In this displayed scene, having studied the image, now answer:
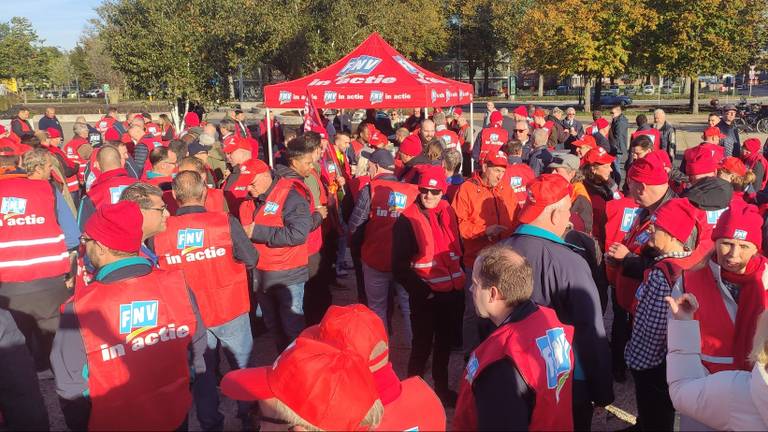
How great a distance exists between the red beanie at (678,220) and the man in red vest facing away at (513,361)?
3.82 feet

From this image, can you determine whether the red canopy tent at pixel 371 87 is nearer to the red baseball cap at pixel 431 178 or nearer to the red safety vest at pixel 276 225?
the red safety vest at pixel 276 225

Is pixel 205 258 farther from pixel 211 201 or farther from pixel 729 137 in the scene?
pixel 729 137

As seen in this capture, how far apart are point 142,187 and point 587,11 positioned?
35.4 m

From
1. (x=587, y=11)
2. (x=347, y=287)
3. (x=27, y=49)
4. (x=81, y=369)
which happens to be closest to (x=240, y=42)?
(x=347, y=287)

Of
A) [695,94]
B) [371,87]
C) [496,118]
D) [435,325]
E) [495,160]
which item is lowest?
[435,325]

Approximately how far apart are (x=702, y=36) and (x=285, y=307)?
3320cm

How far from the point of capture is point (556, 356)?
2.29 meters

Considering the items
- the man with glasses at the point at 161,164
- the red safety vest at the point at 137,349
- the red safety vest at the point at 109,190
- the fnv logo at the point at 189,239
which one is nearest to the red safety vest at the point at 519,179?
the fnv logo at the point at 189,239

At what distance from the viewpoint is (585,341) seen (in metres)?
2.89

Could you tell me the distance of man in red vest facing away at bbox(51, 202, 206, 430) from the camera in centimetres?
248

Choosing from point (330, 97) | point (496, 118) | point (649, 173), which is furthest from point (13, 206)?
point (496, 118)

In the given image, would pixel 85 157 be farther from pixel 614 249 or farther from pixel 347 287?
pixel 614 249

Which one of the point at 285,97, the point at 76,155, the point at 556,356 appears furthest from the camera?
the point at 285,97

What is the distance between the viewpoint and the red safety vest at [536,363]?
2.13m
